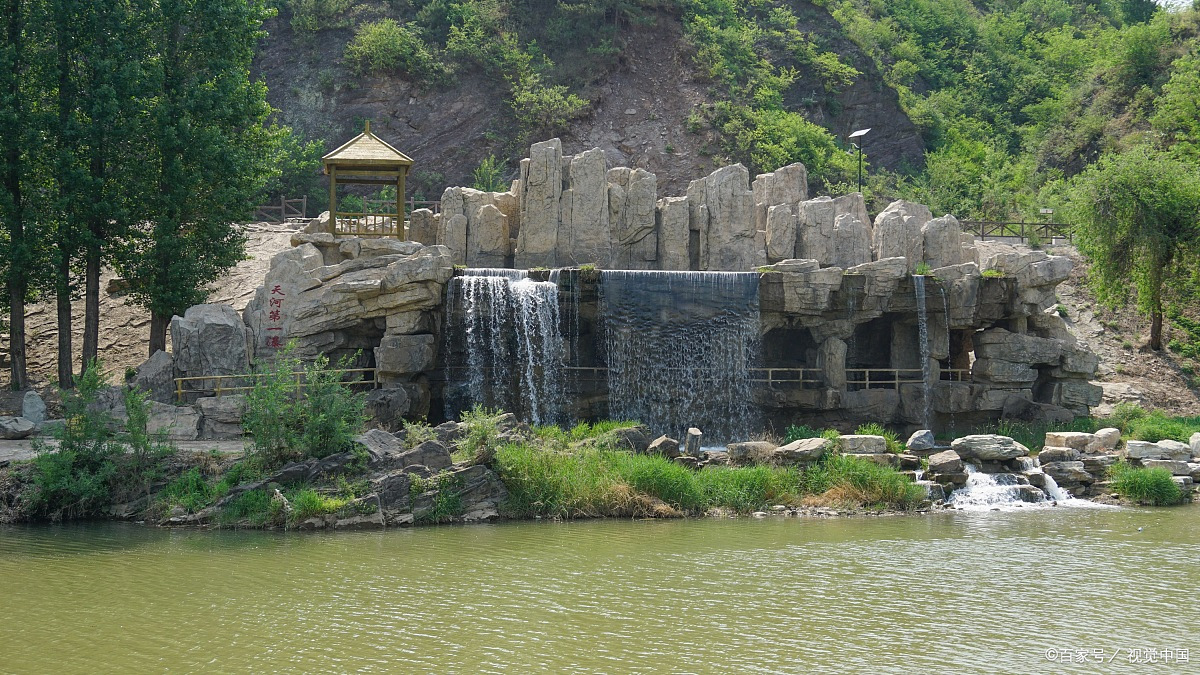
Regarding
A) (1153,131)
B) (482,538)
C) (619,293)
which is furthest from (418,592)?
(1153,131)

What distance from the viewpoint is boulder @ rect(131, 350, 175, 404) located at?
828 inches

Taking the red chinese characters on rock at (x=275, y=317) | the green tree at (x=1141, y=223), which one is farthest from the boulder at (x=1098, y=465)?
the red chinese characters on rock at (x=275, y=317)

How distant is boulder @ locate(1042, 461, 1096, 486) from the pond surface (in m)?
3.58

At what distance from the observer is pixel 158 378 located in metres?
21.2

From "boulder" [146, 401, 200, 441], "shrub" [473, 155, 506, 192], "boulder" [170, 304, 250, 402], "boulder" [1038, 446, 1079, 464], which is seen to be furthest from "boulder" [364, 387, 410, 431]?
"shrub" [473, 155, 506, 192]

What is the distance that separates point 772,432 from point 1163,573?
1143cm

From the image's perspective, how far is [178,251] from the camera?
23.8m

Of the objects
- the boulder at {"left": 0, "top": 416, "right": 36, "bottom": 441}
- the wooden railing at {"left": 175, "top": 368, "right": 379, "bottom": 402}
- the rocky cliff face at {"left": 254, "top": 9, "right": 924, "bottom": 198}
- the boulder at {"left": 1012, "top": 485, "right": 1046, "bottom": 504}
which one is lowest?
the boulder at {"left": 1012, "top": 485, "right": 1046, "bottom": 504}

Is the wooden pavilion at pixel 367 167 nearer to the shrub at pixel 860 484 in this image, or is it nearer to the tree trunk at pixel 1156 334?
the shrub at pixel 860 484

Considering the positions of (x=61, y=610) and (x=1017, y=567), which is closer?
(x=61, y=610)

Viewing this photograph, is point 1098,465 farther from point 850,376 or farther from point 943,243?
point 943,243

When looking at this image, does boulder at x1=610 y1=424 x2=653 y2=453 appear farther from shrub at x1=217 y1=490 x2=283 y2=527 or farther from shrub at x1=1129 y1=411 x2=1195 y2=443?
shrub at x1=1129 y1=411 x2=1195 y2=443

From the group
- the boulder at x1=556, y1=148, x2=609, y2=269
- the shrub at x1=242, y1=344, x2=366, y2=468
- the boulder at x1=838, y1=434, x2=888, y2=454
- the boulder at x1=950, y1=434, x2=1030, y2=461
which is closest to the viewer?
the shrub at x1=242, y1=344, x2=366, y2=468

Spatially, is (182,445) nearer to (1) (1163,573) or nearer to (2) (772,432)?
(2) (772,432)
